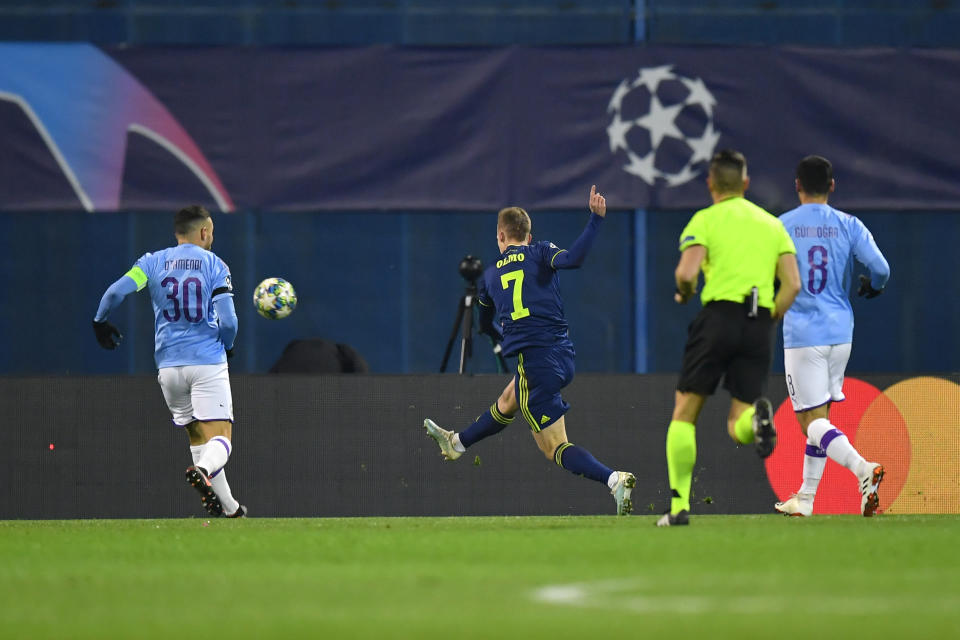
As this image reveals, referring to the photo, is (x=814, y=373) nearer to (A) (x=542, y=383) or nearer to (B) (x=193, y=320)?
(A) (x=542, y=383)

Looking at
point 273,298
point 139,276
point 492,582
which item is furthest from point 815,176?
point 273,298

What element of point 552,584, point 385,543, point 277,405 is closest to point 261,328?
point 277,405

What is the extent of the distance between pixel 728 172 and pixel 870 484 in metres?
2.05

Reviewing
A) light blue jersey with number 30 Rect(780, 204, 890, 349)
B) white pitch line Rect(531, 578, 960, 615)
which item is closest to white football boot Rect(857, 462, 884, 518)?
light blue jersey with number 30 Rect(780, 204, 890, 349)

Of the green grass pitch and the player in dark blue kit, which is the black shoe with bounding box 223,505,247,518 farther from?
the player in dark blue kit

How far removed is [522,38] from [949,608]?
11842 millimetres

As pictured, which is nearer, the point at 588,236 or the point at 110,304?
the point at 588,236

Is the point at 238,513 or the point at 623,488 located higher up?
the point at 623,488

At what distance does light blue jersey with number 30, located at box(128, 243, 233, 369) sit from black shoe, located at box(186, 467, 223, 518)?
867 millimetres

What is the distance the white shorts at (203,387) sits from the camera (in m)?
9.47

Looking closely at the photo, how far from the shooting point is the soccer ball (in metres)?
11.9

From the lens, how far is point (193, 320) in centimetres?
945

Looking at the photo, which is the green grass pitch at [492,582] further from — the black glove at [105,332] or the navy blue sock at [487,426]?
the black glove at [105,332]

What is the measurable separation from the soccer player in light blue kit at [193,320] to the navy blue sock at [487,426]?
59.6 inches
